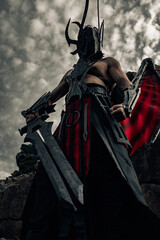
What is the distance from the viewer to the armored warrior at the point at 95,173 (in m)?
1.19

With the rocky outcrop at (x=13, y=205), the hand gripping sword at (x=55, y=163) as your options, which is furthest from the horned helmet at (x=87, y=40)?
the rocky outcrop at (x=13, y=205)

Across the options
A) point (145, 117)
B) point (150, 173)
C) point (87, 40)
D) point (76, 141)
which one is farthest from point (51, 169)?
point (87, 40)

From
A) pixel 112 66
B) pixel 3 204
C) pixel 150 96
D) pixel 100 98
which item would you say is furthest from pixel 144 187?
pixel 3 204

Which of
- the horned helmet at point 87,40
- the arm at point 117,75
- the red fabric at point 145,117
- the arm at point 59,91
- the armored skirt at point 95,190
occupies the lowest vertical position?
the armored skirt at point 95,190

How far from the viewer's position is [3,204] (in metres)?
2.88

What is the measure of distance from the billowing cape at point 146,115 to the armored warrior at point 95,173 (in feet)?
0.92

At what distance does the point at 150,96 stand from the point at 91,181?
1051 mm

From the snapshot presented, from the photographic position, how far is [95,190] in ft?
4.38

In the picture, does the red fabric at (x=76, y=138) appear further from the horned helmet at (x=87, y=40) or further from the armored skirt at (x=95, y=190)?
the horned helmet at (x=87, y=40)

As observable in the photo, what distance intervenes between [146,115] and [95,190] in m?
0.92

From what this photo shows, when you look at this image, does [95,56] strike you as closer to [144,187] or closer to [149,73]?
[149,73]

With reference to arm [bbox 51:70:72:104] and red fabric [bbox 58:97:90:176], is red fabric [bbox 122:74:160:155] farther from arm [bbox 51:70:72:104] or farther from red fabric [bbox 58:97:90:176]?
arm [bbox 51:70:72:104]

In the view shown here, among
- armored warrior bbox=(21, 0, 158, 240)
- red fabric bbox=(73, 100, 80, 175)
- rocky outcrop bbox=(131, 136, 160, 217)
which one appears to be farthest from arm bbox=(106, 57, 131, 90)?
rocky outcrop bbox=(131, 136, 160, 217)

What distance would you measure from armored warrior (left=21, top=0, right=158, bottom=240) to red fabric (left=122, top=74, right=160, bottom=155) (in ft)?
0.93
